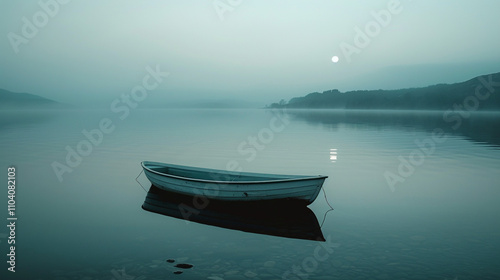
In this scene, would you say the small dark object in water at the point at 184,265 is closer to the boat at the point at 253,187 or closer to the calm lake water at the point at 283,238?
the calm lake water at the point at 283,238

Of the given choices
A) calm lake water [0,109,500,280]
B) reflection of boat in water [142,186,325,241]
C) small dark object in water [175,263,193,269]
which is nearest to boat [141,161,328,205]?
reflection of boat in water [142,186,325,241]

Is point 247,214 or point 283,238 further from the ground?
point 247,214

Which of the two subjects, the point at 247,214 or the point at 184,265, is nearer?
the point at 184,265

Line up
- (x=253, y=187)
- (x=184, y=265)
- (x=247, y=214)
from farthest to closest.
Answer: (x=247, y=214) < (x=253, y=187) < (x=184, y=265)

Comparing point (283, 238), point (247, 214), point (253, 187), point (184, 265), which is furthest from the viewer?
point (247, 214)

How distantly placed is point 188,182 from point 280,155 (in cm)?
1859

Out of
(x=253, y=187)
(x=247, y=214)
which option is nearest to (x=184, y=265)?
(x=247, y=214)

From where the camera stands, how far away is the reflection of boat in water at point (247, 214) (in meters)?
14.0

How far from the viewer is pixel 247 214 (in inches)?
632

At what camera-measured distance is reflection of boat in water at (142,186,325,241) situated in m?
14.0

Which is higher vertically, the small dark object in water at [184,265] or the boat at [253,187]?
the boat at [253,187]

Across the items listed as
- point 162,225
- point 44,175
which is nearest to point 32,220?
point 162,225

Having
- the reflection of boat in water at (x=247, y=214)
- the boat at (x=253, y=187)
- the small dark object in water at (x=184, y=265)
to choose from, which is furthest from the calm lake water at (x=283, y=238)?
the boat at (x=253, y=187)

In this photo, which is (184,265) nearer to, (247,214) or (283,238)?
(283,238)
